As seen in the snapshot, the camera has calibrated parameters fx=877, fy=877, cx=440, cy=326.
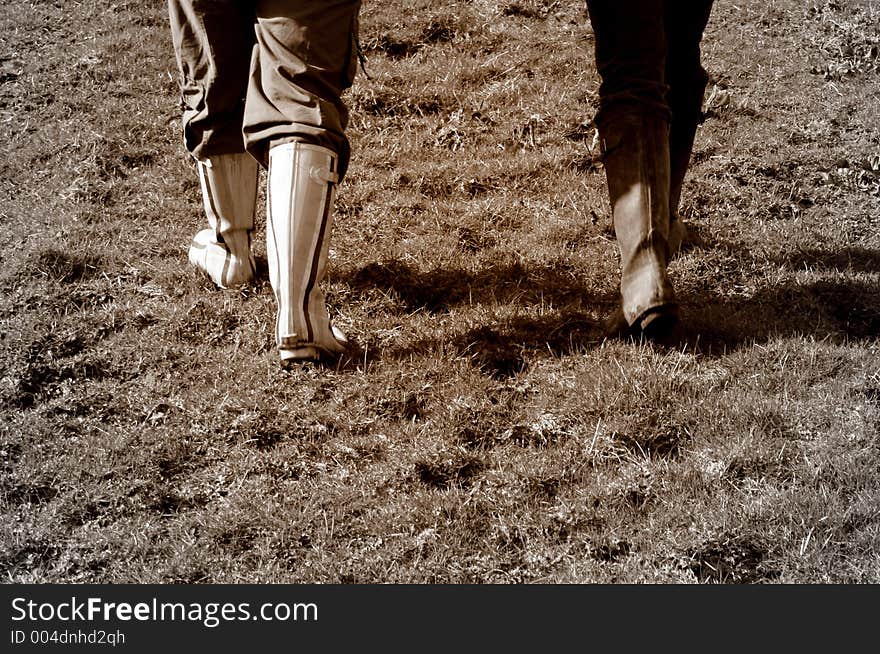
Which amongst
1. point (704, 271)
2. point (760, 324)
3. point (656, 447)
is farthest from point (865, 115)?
point (656, 447)

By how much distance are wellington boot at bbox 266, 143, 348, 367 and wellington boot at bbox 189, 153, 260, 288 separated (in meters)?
0.71

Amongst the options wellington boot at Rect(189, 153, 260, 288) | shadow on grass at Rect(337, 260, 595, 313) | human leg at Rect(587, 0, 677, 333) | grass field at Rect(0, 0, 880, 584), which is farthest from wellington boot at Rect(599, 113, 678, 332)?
wellington boot at Rect(189, 153, 260, 288)

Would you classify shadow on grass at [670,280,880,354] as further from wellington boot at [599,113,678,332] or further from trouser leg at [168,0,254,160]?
trouser leg at [168,0,254,160]

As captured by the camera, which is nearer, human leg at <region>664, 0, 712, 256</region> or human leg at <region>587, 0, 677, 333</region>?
human leg at <region>587, 0, 677, 333</region>

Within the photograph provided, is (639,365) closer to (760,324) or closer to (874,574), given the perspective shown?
(760,324)

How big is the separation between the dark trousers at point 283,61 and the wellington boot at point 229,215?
0.36 m

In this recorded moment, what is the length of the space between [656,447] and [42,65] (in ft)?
16.2

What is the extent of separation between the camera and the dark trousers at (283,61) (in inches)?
109

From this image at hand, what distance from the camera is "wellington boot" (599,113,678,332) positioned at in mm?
2889

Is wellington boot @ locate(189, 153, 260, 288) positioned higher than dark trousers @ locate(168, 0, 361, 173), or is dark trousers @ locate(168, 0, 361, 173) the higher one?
dark trousers @ locate(168, 0, 361, 173)

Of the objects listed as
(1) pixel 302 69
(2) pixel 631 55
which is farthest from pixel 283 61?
(2) pixel 631 55

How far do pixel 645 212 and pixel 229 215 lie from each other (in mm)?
1708

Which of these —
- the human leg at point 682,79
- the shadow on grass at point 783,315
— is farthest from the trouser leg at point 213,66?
the shadow on grass at point 783,315

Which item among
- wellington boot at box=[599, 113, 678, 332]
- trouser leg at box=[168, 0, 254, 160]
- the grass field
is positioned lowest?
the grass field
